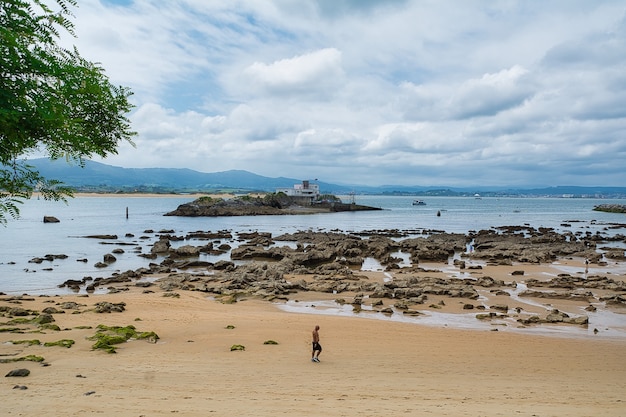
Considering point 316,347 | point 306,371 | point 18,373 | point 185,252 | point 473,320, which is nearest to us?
point 18,373

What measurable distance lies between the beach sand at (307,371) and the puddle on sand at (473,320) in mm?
1098

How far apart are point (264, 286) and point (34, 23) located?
24.4 metres

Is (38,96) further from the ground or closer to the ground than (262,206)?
further from the ground

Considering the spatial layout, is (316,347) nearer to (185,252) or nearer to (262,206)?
(185,252)

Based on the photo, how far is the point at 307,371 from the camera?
1350 centimetres

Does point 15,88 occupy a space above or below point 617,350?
above

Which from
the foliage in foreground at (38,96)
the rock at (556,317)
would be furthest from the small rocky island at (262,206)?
the foliage in foreground at (38,96)

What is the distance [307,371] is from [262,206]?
12238 cm

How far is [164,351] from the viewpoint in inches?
608

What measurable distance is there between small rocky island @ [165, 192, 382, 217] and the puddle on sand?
324 feet

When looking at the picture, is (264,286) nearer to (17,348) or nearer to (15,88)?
(17,348)

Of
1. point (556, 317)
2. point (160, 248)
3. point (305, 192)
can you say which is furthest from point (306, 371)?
point (305, 192)

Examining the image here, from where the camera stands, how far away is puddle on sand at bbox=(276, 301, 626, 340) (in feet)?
67.2

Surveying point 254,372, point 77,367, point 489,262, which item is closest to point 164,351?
point 77,367
